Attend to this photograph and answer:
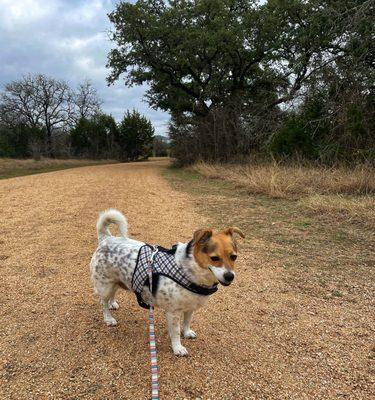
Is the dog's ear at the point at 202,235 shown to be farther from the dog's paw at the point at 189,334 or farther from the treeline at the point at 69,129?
the treeline at the point at 69,129

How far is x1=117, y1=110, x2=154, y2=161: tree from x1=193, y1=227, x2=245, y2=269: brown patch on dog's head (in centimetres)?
4952

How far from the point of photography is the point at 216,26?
2514 cm

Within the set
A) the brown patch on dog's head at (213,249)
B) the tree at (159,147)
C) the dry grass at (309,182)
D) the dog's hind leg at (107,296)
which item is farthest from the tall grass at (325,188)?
the tree at (159,147)

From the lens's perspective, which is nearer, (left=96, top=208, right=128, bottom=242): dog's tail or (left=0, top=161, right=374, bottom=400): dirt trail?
(left=0, top=161, right=374, bottom=400): dirt trail

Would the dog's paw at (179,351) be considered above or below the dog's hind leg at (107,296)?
below

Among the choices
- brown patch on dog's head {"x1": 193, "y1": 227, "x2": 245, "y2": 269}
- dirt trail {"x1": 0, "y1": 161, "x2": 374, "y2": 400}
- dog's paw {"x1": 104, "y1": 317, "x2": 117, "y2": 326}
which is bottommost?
dirt trail {"x1": 0, "y1": 161, "x2": 374, "y2": 400}

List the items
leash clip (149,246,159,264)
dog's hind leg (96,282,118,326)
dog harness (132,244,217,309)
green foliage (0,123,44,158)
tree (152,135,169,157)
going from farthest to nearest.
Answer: tree (152,135,169,157)
green foliage (0,123,44,158)
dog's hind leg (96,282,118,326)
leash clip (149,246,159,264)
dog harness (132,244,217,309)

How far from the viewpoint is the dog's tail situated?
3500 mm

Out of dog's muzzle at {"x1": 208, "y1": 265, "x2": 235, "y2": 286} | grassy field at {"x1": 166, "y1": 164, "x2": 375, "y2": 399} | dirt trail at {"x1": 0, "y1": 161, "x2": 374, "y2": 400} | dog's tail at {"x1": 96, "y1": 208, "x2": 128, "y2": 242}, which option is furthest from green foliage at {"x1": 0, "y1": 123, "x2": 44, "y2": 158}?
dog's muzzle at {"x1": 208, "y1": 265, "x2": 235, "y2": 286}

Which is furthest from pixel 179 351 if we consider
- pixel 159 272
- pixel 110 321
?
pixel 110 321

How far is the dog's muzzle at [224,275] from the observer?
8.53 feet

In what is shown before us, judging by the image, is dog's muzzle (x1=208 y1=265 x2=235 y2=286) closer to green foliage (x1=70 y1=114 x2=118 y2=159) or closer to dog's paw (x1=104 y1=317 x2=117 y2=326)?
dog's paw (x1=104 y1=317 x2=117 y2=326)

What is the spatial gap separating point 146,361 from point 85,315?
104cm

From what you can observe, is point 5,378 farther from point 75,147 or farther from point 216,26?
point 75,147
